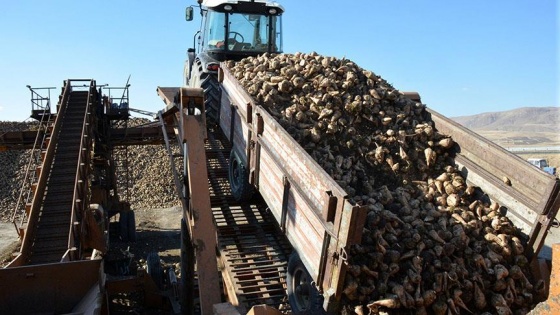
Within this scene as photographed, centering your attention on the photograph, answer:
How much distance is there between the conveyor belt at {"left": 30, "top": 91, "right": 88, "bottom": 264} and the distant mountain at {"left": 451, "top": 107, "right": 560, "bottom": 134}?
8679 centimetres

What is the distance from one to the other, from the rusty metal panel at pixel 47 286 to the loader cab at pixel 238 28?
4873 mm

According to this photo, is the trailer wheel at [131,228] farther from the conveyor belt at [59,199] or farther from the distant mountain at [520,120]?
the distant mountain at [520,120]

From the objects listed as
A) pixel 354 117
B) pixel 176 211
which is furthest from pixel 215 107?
pixel 176 211

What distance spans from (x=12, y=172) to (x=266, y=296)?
674 inches

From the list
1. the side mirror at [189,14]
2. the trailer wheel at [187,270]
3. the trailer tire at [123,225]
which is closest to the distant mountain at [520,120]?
the trailer tire at [123,225]

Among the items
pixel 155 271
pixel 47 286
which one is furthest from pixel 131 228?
pixel 47 286

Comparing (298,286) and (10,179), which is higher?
(298,286)

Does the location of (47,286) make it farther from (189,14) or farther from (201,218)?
(189,14)

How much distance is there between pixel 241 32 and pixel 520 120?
103382 millimetres

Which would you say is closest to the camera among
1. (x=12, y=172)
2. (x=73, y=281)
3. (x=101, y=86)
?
(x=73, y=281)

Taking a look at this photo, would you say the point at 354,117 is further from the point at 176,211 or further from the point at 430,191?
the point at 176,211

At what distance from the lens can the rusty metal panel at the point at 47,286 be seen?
14.0ft

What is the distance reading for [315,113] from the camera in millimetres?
5754

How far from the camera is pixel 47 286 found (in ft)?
14.4
